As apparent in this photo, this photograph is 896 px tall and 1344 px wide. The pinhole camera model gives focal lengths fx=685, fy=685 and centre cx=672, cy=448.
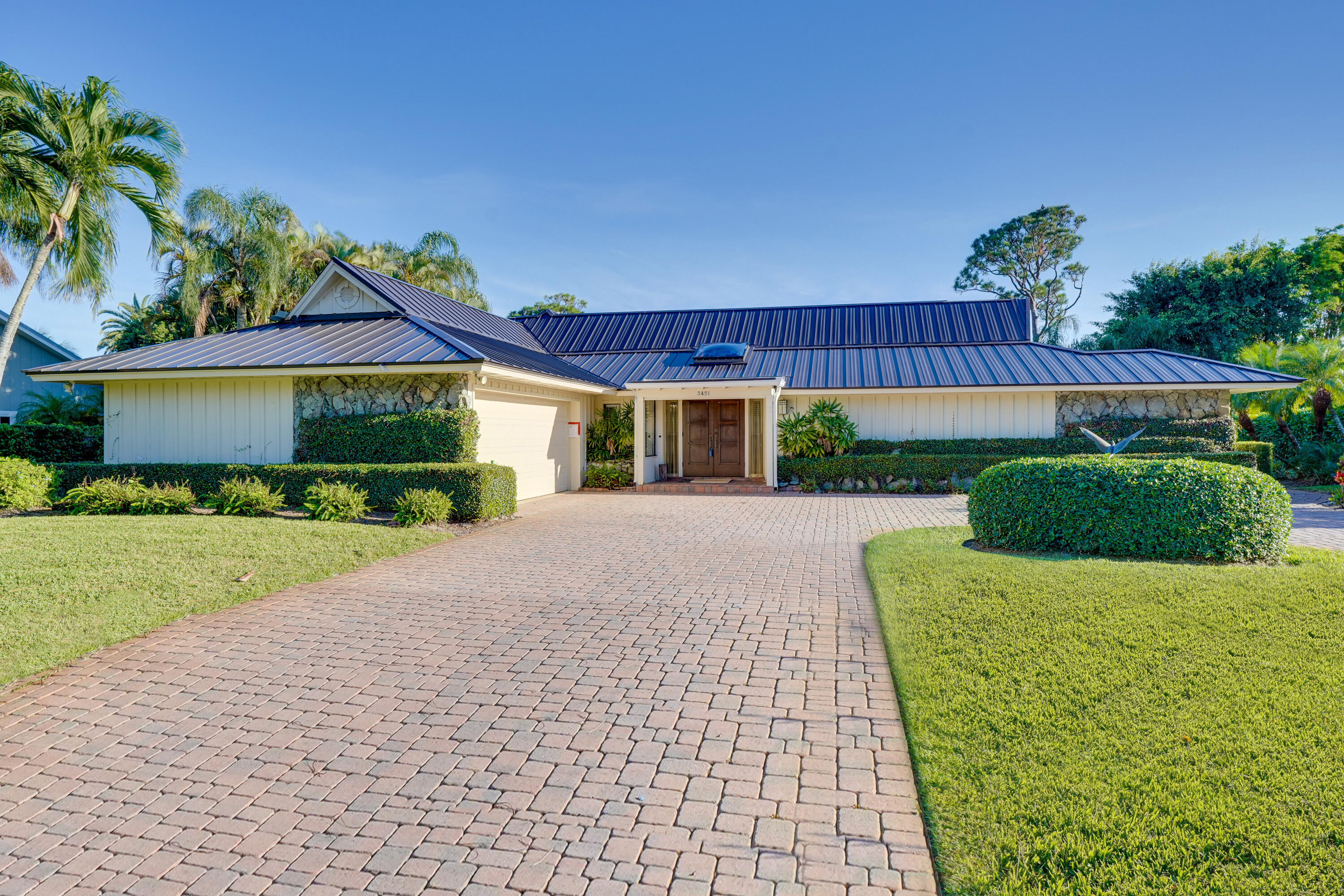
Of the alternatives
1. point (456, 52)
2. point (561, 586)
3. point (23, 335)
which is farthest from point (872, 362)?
point (23, 335)

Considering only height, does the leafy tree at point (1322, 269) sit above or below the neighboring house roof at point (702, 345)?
above

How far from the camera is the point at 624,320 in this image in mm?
23625

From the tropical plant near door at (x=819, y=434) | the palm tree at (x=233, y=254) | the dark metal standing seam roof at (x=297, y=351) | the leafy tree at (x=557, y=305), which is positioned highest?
the leafy tree at (x=557, y=305)

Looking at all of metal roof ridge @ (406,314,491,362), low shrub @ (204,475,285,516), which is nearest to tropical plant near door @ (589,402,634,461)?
metal roof ridge @ (406,314,491,362)

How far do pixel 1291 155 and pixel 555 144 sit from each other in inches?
710

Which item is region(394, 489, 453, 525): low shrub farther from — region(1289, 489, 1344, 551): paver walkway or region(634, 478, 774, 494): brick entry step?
region(1289, 489, 1344, 551): paver walkway

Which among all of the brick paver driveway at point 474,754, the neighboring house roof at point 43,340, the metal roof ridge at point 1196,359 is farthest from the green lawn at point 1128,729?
the neighboring house roof at point 43,340

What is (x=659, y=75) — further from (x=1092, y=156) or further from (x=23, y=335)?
(x=23, y=335)

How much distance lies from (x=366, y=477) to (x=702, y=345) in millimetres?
12723

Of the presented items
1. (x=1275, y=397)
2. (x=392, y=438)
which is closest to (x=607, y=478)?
(x=392, y=438)

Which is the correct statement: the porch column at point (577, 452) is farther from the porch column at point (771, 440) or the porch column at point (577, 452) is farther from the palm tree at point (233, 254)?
the palm tree at point (233, 254)

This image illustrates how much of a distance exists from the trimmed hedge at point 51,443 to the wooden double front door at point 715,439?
14.2 metres

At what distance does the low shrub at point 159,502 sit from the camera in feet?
37.9

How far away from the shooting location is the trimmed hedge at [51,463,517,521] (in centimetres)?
1136
